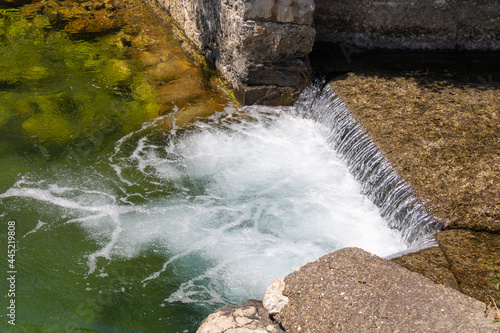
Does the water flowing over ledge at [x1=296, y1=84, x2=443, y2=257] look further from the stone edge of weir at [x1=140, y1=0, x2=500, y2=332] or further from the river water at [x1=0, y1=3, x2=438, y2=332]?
the stone edge of weir at [x1=140, y1=0, x2=500, y2=332]

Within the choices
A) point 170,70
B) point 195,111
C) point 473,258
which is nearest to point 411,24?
point 195,111

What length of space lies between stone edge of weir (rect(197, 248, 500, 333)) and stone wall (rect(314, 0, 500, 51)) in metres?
4.23

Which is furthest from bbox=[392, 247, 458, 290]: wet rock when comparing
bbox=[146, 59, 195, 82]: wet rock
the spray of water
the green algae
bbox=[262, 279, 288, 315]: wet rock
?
bbox=[146, 59, 195, 82]: wet rock

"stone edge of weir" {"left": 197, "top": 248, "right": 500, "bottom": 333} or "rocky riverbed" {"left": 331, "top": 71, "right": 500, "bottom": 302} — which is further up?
"rocky riverbed" {"left": 331, "top": 71, "right": 500, "bottom": 302}

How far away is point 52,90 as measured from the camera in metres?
6.18

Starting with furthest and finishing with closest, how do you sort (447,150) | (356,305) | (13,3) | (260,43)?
(13,3) < (260,43) < (447,150) < (356,305)

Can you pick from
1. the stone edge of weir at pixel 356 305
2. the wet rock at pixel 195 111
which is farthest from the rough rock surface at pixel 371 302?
the wet rock at pixel 195 111

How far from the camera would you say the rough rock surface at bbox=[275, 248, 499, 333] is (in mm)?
2750

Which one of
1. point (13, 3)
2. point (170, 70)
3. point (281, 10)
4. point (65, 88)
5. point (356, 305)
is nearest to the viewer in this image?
point (356, 305)

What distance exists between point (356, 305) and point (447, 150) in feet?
7.73

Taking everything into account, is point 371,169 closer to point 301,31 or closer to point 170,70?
point 301,31

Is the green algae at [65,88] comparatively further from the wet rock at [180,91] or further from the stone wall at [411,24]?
the stone wall at [411,24]

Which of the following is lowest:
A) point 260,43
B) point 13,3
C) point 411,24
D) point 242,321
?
point 242,321

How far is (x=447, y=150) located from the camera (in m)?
4.55
